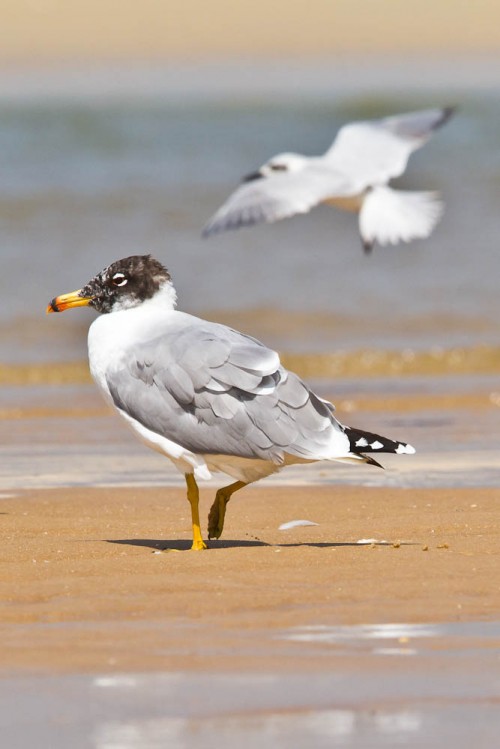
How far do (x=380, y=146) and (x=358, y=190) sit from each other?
0.77 m

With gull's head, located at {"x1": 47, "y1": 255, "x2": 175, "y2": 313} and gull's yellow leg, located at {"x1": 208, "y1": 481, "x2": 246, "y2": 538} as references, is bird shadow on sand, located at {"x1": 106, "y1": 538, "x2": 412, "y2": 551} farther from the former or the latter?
gull's head, located at {"x1": 47, "y1": 255, "x2": 175, "y2": 313}

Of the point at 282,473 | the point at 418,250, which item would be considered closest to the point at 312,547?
the point at 282,473

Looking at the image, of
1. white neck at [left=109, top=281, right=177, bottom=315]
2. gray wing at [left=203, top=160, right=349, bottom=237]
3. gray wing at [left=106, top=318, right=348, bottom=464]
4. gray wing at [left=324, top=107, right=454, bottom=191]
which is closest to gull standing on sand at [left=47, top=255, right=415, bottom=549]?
gray wing at [left=106, top=318, right=348, bottom=464]

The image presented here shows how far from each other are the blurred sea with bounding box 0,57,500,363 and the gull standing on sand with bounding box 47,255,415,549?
9270mm

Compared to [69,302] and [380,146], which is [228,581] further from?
[380,146]

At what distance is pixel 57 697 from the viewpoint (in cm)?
432

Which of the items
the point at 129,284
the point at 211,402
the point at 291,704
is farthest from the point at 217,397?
the point at 291,704

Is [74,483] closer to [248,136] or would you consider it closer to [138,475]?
[138,475]

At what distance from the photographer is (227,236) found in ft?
76.5

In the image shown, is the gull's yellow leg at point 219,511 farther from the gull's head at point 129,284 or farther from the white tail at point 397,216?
the white tail at point 397,216

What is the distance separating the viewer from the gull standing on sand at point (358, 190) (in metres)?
11.5

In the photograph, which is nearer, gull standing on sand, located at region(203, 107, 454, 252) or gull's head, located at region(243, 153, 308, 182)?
gull standing on sand, located at region(203, 107, 454, 252)

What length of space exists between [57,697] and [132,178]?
27076 millimetres

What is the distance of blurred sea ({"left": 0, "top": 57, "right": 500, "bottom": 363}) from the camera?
18.2 m
